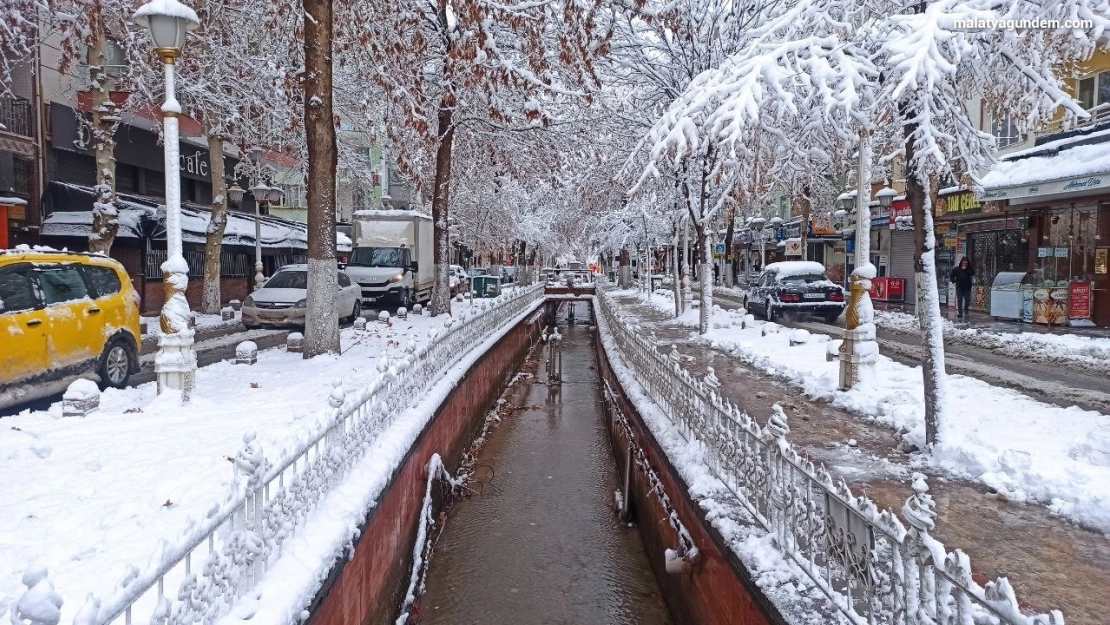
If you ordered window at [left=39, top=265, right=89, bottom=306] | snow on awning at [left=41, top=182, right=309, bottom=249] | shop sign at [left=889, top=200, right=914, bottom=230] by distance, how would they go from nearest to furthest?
window at [left=39, top=265, right=89, bottom=306]
snow on awning at [left=41, top=182, right=309, bottom=249]
shop sign at [left=889, top=200, right=914, bottom=230]

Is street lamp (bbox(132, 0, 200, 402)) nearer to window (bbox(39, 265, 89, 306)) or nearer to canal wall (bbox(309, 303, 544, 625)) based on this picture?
window (bbox(39, 265, 89, 306))

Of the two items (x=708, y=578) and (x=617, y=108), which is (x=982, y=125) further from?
(x=708, y=578)

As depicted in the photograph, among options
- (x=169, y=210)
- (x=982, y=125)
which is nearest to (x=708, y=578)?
(x=169, y=210)

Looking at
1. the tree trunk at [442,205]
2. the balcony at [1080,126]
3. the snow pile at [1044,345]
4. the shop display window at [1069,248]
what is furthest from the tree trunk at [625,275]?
the snow pile at [1044,345]

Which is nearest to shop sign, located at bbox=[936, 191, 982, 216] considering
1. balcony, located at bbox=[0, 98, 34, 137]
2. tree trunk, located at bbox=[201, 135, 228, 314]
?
tree trunk, located at bbox=[201, 135, 228, 314]

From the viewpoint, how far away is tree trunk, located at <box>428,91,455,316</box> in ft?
58.4

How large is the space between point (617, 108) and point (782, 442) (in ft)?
52.7

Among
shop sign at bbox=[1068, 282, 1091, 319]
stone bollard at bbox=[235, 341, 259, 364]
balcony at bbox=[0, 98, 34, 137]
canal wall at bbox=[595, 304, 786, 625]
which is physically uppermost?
balcony at bbox=[0, 98, 34, 137]

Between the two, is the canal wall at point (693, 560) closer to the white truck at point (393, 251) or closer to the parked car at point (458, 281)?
the white truck at point (393, 251)

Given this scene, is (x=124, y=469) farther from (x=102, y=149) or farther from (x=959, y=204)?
(x=959, y=204)

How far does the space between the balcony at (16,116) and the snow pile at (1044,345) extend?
23.9 meters

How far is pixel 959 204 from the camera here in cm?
2444

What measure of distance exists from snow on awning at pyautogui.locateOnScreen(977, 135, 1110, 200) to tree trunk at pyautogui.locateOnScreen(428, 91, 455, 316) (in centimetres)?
1226

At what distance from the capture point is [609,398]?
14.0 meters
